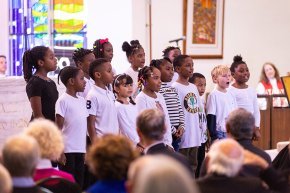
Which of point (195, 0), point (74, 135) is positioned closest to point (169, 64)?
point (74, 135)

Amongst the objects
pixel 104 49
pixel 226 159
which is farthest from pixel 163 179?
pixel 104 49

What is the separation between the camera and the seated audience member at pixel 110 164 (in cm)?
339

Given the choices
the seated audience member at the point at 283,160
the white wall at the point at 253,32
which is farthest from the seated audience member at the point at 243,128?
the white wall at the point at 253,32

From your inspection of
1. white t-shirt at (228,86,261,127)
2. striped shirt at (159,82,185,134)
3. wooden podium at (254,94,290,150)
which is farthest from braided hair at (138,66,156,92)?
wooden podium at (254,94,290,150)

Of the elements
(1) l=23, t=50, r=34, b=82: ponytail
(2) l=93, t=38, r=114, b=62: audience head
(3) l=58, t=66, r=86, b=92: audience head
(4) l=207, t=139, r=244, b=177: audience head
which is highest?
(2) l=93, t=38, r=114, b=62: audience head

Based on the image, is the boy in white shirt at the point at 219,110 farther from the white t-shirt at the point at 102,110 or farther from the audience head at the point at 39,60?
the audience head at the point at 39,60

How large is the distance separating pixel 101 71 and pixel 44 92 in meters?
0.62

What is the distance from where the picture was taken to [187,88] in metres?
6.82

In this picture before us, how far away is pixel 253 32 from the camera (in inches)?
476

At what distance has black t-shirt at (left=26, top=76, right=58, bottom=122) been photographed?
18.4 ft

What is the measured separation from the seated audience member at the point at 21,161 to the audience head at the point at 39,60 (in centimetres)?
257

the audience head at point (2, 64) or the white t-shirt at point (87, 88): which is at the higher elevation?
the audience head at point (2, 64)

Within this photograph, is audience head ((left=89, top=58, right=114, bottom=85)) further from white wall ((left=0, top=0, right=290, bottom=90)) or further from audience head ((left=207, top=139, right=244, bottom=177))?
white wall ((left=0, top=0, right=290, bottom=90))

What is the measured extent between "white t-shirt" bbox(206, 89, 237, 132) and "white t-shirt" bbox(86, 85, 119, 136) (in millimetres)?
1602
